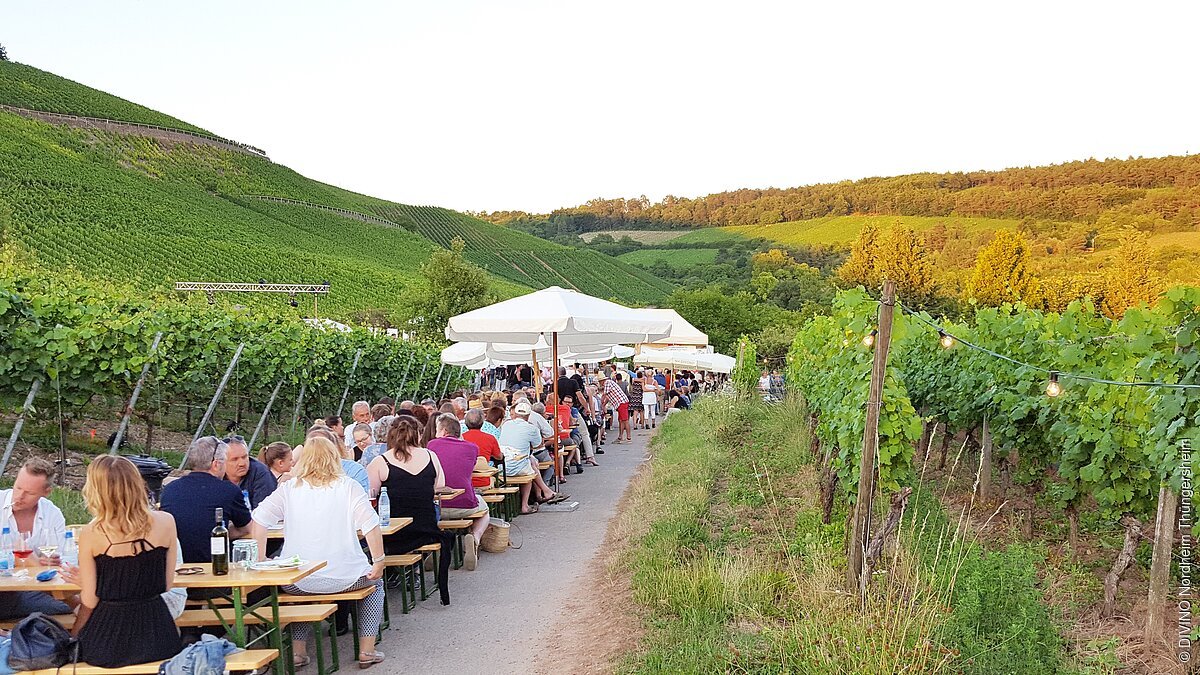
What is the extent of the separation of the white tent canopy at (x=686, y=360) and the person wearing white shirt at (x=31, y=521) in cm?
2302

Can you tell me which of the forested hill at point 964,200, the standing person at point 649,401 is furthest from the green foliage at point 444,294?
the forested hill at point 964,200

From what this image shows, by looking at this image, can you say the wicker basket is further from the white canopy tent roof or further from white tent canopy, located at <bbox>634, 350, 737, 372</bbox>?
white tent canopy, located at <bbox>634, 350, 737, 372</bbox>

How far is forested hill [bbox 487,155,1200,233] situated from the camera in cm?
6544

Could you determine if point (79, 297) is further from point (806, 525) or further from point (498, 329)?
point (806, 525)

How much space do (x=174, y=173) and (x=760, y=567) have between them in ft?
268

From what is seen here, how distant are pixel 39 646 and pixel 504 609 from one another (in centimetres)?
292

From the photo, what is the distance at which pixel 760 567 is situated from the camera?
588cm

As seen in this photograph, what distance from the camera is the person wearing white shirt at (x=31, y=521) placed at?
4781mm

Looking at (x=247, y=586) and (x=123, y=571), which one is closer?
(x=123, y=571)

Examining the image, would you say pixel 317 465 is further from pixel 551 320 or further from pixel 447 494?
pixel 551 320

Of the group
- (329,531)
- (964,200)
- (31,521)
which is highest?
(964,200)

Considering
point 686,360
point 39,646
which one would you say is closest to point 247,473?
point 39,646

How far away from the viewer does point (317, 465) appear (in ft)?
17.0

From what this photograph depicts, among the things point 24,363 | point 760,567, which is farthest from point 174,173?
point 760,567
